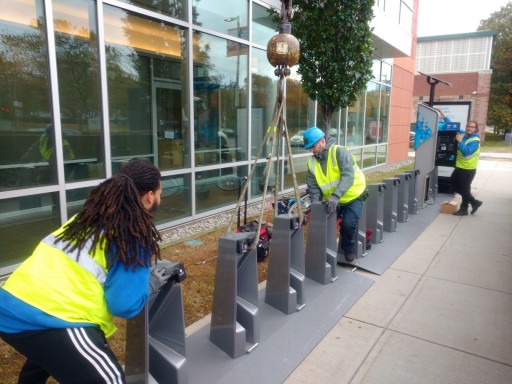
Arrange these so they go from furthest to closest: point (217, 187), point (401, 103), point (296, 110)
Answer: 1. point (401, 103)
2. point (296, 110)
3. point (217, 187)

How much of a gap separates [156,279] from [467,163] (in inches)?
276

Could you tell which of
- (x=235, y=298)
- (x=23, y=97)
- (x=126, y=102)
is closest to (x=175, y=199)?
(x=126, y=102)

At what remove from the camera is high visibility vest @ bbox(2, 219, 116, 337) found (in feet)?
5.24

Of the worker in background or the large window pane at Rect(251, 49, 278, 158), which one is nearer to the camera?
the worker in background

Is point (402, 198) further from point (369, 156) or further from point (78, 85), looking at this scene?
point (369, 156)

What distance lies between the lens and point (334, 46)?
5.91 meters

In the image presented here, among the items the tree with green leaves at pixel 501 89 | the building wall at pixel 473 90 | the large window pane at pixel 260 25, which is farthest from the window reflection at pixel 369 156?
the tree with green leaves at pixel 501 89

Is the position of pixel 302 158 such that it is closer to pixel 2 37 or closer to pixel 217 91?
pixel 217 91

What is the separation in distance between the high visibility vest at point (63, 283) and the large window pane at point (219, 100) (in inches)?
200

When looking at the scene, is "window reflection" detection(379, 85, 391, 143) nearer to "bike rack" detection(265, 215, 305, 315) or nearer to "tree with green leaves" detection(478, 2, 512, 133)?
"bike rack" detection(265, 215, 305, 315)

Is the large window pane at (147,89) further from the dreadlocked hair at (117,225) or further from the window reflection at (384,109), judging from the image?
the window reflection at (384,109)

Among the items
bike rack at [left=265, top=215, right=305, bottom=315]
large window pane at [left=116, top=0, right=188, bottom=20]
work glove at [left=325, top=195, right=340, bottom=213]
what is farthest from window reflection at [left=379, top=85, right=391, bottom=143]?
bike rack at [left=265, top=215, right=305, bottom=315]

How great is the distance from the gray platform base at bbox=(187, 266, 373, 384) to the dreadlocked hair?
1.38 m

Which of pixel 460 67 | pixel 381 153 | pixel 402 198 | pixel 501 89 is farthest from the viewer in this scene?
pixel 460 67
